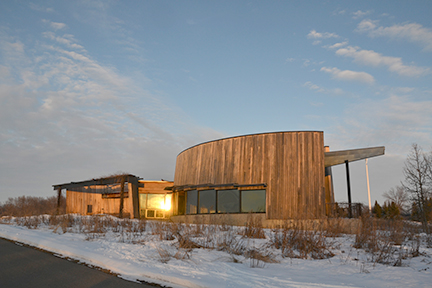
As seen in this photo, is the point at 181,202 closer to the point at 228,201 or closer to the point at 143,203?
the point at 143,203

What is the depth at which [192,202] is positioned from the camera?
22.4m

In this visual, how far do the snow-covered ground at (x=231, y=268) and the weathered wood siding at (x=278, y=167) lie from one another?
10127 mm

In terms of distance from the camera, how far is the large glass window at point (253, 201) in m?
18.9

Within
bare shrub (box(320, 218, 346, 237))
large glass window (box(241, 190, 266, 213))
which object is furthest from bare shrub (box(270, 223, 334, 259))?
large glass window (box(241, 190, 266, 213))

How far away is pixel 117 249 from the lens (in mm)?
6738

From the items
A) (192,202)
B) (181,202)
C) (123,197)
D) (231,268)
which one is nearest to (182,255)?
(231,268)

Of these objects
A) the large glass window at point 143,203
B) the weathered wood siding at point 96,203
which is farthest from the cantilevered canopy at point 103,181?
the large glass window at point 143,203

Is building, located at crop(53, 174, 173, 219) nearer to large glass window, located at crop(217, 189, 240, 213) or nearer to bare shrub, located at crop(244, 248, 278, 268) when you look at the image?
large glass window, located at crop(217, 189, 240, 213)

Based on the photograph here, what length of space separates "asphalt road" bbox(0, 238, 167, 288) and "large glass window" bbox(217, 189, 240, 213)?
14.3m

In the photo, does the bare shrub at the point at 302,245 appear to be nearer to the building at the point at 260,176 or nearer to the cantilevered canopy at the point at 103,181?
the building at the point at 260,176

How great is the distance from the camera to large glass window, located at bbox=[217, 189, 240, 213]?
1977 centimetres

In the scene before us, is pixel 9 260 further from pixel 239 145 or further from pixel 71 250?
pixel 239 145

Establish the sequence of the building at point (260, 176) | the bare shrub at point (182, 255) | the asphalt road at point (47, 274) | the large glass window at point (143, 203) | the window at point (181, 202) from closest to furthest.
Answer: the asphalt road at point (47, 274), the bare shrub at point (182, 255), the building at point (260, 176), the window at point (181, 202), the large glass window at point (143, 203)

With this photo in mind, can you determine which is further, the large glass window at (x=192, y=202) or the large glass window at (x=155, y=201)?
the large glass window at (x=155, y=201)
